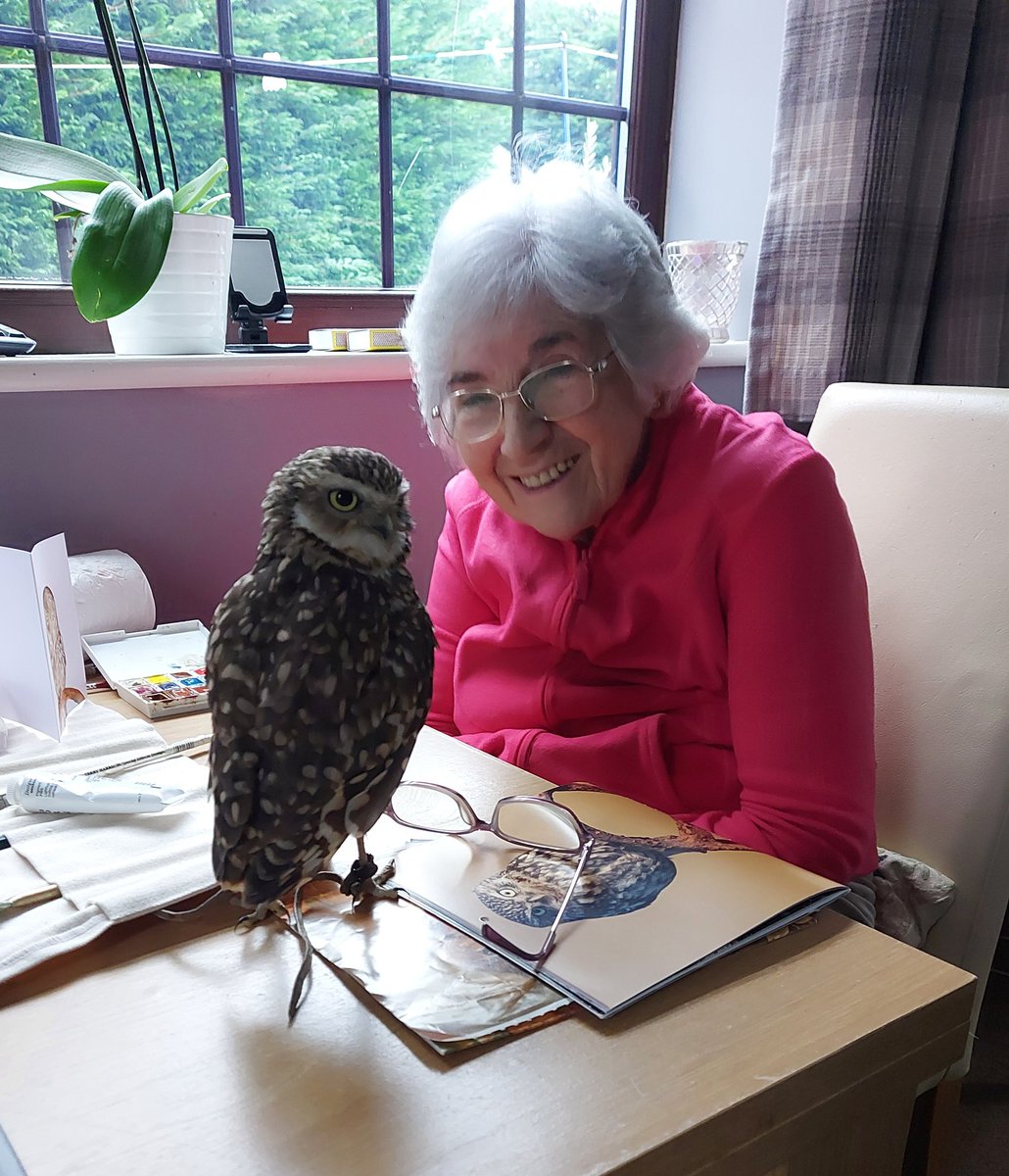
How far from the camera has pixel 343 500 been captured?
60 cm

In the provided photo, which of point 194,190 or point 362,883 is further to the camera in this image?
point 194,190

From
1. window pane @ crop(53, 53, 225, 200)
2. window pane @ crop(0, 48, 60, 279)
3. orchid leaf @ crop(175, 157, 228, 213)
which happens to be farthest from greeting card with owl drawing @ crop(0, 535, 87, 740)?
window pane @ crop(53, 53, 225, 200)

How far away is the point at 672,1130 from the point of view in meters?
0.52

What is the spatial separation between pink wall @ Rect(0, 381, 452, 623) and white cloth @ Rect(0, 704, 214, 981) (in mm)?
597

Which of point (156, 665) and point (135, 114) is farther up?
point (135, 114)

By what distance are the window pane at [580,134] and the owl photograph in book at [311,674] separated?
162 centimetres

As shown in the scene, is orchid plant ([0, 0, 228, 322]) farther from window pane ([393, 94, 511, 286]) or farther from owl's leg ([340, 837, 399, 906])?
owl's leg ([340, 837, 399, 906])

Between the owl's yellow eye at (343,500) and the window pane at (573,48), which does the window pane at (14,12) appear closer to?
the window pane at (573,48)

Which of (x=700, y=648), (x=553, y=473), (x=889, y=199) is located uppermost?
(x=889, y=199)

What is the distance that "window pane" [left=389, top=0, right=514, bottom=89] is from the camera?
1.84 meters

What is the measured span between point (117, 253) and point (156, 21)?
60cm

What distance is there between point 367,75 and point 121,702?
1272 mm

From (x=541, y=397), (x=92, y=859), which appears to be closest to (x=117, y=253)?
(x=541, y=397)

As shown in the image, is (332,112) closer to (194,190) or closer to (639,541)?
(194,190)
